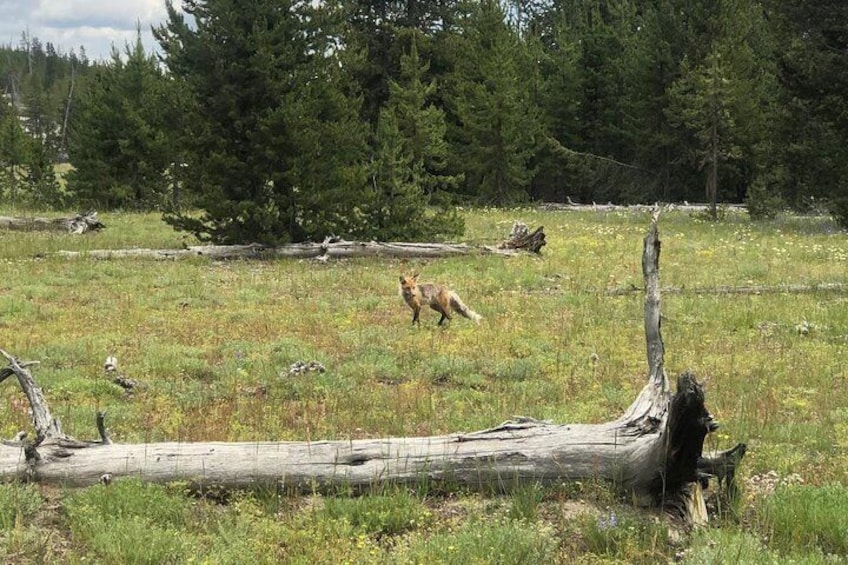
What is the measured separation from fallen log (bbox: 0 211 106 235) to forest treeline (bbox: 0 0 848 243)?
9.33 feet

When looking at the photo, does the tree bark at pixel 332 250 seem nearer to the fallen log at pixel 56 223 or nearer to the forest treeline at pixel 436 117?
the forest treeline at pixel 436 117

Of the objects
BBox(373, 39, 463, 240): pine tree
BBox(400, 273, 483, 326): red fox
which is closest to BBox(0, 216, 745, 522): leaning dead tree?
BBox(400, 273, 483, 326): red fox

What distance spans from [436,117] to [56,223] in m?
14.9

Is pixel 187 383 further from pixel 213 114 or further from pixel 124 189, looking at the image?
pixel 124 189

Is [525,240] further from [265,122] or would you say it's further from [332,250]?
[265,122]

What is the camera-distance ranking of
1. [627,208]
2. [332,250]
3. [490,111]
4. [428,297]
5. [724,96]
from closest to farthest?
1. [428,297]
2. [332,250]
3. [724,96]
4. [490,111]
5. [627,208]

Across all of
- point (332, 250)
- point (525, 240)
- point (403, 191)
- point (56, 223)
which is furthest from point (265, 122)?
point (56, 223)

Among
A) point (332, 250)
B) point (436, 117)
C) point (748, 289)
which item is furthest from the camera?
point (436, 117)

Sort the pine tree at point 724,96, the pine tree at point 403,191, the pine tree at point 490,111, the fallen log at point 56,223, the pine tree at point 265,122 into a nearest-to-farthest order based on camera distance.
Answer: the pine tree at point 265,122 < the pine tree at point 403,191 < the fallen log at point 56,223 < the pine tree at point 724,96 < the pine tree at point 490,111

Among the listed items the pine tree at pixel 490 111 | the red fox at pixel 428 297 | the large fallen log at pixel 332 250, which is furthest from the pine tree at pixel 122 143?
the red fox at pixel 428 297

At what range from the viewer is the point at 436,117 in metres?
27.6

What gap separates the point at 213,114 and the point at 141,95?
19.9 meters

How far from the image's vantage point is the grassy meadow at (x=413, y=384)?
4777 millimetres

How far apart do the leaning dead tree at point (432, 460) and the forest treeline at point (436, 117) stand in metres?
16.2
